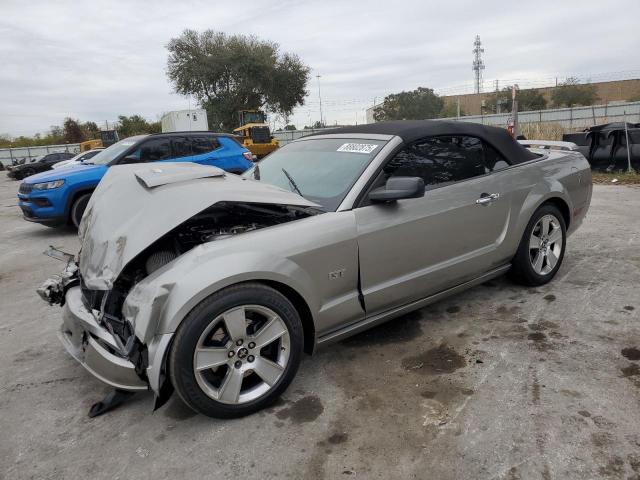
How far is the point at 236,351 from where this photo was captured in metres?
2.39

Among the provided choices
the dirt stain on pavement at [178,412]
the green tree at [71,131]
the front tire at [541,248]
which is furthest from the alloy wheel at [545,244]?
the green tree at [71,131]

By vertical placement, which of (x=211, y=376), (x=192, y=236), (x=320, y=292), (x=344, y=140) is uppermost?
(x=344, y=140)

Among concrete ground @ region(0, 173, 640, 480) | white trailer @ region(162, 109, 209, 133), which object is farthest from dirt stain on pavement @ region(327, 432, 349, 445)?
white trailer @ region(162, 109, 209, 133)

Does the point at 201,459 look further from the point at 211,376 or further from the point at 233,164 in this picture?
the point at 233,164

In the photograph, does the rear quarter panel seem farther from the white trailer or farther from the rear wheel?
the white trailer

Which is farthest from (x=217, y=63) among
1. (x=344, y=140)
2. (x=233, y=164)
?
(x=344, y=140)

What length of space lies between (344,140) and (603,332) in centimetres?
230

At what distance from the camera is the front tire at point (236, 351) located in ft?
7.30

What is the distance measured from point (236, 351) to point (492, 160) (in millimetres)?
2553

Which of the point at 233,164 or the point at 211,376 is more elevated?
the point at 233,164

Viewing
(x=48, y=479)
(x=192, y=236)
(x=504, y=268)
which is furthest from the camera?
(x=504, y=268)

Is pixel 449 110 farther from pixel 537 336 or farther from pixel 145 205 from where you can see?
pixel 145 205

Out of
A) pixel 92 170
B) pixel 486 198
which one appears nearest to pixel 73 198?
pixel 92 170

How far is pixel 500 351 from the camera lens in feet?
10.00
